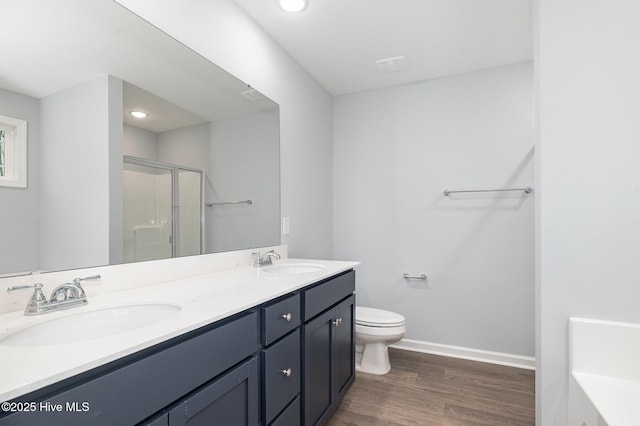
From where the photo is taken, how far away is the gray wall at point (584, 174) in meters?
1.09

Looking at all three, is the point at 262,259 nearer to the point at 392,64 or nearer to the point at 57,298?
the point at 57,298

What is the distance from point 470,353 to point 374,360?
85cm

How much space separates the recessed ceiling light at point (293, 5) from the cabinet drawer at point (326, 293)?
5.14 ft

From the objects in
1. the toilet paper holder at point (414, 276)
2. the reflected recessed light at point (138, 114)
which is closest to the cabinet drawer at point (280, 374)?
the reflected recessed light at point (138, 114)

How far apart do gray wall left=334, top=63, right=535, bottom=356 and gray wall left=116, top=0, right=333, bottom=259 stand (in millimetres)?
265

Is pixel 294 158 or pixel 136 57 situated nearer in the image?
pixel 136 57

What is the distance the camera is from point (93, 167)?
1111 millimetres

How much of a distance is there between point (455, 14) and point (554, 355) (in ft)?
6.21

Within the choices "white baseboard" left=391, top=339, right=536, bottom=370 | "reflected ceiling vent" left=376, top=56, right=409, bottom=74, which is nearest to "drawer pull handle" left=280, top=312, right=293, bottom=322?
"white baseboard" left=391, top=339, right=536, bottom=370

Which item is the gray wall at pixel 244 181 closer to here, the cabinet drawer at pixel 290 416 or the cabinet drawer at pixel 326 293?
the cabinet drawer at pixel 326 293

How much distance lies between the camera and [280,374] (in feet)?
3.87

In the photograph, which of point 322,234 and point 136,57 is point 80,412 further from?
point 322,234

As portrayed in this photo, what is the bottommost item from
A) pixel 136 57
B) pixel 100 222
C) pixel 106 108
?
pixel 100 222

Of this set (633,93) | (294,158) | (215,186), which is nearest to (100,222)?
(215,186)
